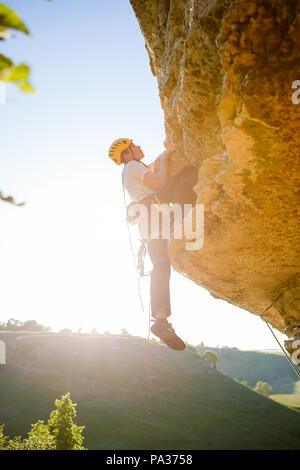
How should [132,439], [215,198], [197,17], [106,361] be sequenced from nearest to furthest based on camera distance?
[197,17]
[215,198]
[132,439]
[106,361]

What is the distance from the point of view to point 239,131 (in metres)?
3.38

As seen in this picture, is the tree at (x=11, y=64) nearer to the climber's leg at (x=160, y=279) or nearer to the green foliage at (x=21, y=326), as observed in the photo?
the climber's leg at (x=160, y=279)

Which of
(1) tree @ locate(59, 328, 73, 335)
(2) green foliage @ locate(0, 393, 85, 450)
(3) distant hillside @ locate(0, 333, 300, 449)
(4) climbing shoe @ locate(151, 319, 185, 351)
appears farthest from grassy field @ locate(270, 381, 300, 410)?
(4) climbing shoe @ locate(151, 319, 185, 351)

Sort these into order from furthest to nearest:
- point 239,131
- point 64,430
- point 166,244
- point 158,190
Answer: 1. point 64,430
2. point 166,244
3. point 158,190
4. point 239,131

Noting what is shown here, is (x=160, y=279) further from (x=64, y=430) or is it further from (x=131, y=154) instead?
(x=64, y=430)

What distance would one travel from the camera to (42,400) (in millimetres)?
58562

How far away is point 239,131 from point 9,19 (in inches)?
120

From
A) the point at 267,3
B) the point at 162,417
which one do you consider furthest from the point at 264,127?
the point at 162,417

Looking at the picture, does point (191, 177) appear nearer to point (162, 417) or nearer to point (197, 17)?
point (197, 17)

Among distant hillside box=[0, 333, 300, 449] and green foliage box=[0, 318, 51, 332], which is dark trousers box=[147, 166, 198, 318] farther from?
green foliage box=[0, 318, 51, 332]

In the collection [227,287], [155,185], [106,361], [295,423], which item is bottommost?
[295,423]

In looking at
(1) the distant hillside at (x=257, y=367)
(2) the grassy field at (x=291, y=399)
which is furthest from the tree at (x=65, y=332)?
(1) the distant hillside at (x=257, y=367)

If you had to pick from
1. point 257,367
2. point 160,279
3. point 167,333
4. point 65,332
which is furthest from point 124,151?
point 257,367

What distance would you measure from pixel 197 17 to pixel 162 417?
69625 mm
